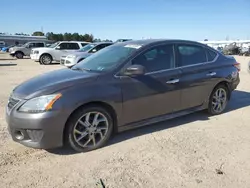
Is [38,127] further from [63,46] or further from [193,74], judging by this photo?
[63,46]

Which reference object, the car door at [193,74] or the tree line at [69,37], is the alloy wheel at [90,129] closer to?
the car door at [193,74]

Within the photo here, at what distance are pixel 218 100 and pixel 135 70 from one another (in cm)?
246

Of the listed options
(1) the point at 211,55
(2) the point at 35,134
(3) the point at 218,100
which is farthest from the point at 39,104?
(3) the point at 218,100

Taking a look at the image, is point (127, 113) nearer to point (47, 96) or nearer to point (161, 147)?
point (161, 147)

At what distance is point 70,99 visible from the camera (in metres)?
3.67

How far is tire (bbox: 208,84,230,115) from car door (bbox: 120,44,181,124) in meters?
1.05

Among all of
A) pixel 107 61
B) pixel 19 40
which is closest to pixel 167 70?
pixel 107 61

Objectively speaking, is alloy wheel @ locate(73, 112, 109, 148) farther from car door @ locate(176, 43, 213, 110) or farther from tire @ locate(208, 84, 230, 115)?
tire @ locate(208, 84, 230, 115)

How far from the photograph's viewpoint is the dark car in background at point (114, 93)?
3.61 m

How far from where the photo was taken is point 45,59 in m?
20.1

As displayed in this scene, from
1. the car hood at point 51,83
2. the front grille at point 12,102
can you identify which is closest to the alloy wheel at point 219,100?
the car hood at point 51,83

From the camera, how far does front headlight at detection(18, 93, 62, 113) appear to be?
140 inches

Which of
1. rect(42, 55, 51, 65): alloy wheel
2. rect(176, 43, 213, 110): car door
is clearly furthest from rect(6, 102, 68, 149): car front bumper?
rect(42, 55, 51, 65): alloy wheel

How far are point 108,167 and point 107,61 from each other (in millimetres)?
1836
